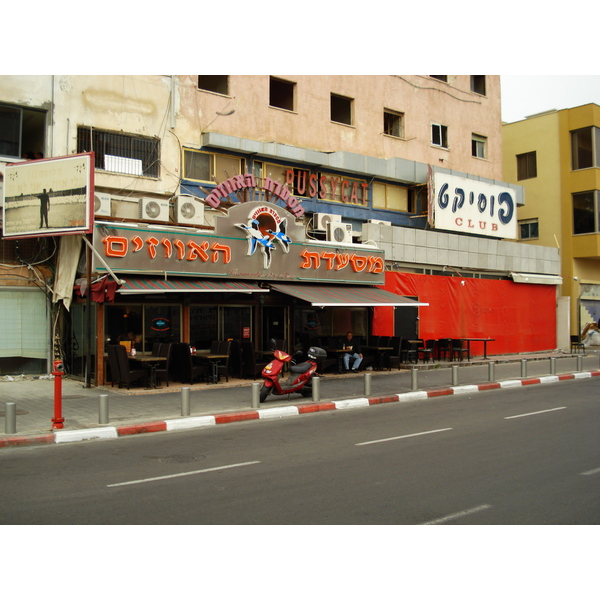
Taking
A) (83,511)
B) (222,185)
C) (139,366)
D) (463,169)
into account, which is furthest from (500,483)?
(463,169)

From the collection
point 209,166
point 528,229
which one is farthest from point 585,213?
point 209,166

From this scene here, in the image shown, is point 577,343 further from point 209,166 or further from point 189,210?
point 189,210

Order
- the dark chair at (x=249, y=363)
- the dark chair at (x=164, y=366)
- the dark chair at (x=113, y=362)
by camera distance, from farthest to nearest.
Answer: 1. the dark chair at (x=249, y=363)
2. the dark chair at (x=164, y=366)
3. the dark chair at (x=113, y=362)

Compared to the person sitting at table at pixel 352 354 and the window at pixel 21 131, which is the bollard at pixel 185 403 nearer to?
the person sitting at table at pixel 352 354

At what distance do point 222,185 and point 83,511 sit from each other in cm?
1415

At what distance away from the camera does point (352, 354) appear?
67.2 ft

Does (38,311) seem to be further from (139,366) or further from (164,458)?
(164,458)

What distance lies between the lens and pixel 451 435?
10.2m

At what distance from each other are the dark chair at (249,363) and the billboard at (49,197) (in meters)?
5.58

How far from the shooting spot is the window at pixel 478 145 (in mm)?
30725

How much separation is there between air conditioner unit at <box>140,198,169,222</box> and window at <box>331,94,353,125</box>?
1057cm

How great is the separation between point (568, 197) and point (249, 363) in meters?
24.1

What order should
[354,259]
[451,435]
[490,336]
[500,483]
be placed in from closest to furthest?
[500,483] → [451,435] → [354,259] → [490,336]

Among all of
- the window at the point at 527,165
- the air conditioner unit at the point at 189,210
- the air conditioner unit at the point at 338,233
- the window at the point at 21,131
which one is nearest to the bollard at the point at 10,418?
the air conditioner unit at the point at 189,210
